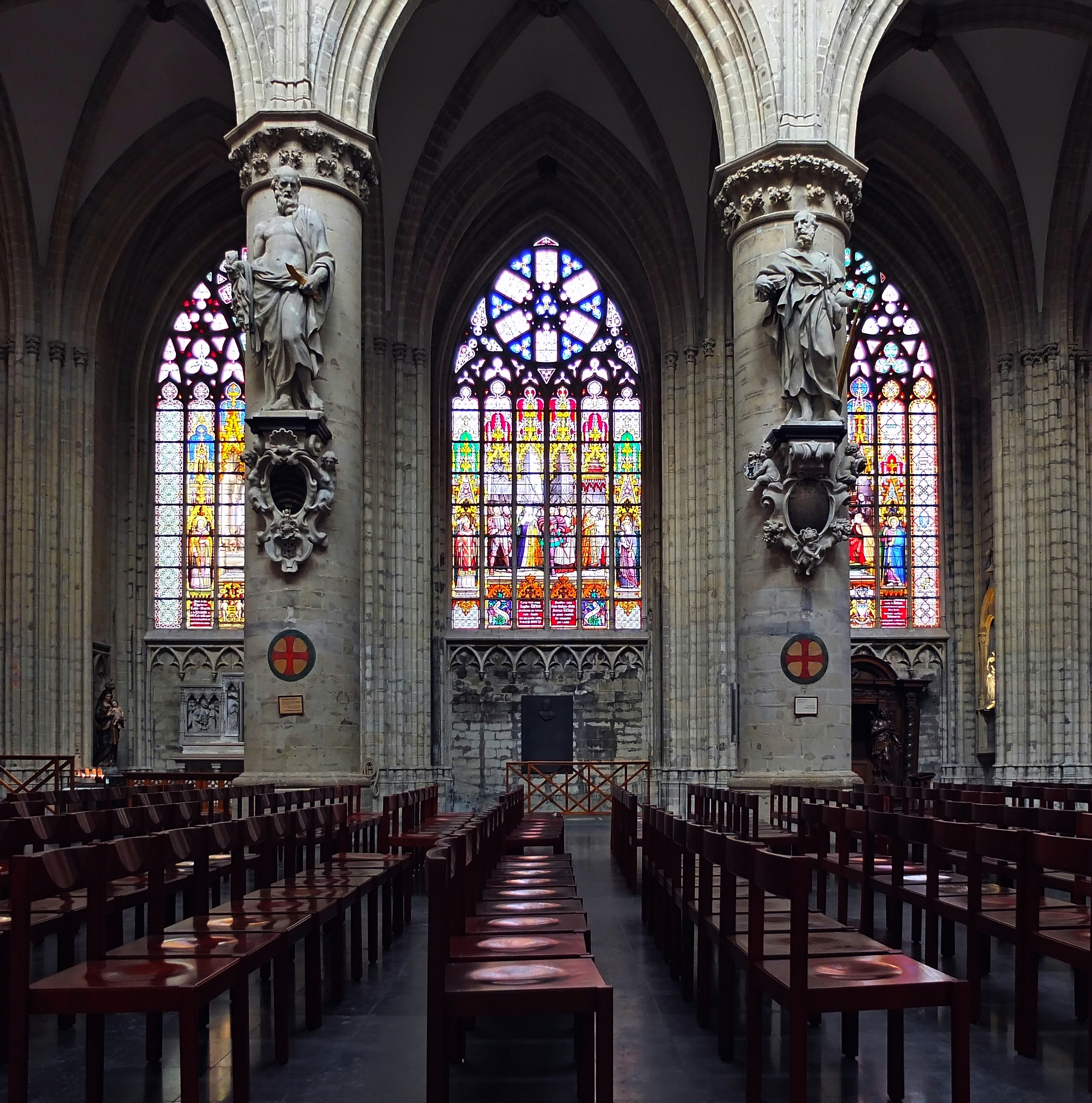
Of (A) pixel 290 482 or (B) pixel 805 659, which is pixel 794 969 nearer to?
(B) pixel 805 659

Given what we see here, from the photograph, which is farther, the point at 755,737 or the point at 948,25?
the point at 948,25

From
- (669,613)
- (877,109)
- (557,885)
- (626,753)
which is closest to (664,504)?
(669,613)

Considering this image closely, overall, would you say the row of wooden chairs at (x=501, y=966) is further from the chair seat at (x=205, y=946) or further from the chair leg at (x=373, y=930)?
the chair leg at (x=373, y=930)

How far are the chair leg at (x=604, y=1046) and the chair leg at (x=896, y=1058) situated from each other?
1086 millimetres

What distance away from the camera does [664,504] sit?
22.7 metres

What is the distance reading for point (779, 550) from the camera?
574 inches

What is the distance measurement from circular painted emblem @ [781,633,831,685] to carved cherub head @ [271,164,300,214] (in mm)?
7367

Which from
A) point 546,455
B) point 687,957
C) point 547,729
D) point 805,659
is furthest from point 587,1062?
point 546,455

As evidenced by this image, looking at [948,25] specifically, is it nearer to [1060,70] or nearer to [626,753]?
[1060,70]

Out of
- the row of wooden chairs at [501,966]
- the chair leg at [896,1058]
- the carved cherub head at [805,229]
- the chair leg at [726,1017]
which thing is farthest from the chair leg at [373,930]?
the carved cherub head at [805,229]

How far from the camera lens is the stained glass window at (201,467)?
80.1 feet

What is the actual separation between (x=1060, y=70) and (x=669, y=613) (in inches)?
422

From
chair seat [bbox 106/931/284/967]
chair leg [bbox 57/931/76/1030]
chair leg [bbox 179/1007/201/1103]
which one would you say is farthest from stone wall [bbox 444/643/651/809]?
chair leg [bbox 179/1007/201/1103]

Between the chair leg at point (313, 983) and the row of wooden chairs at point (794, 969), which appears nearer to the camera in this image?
the row of wooden chairs at point (794, 969)
